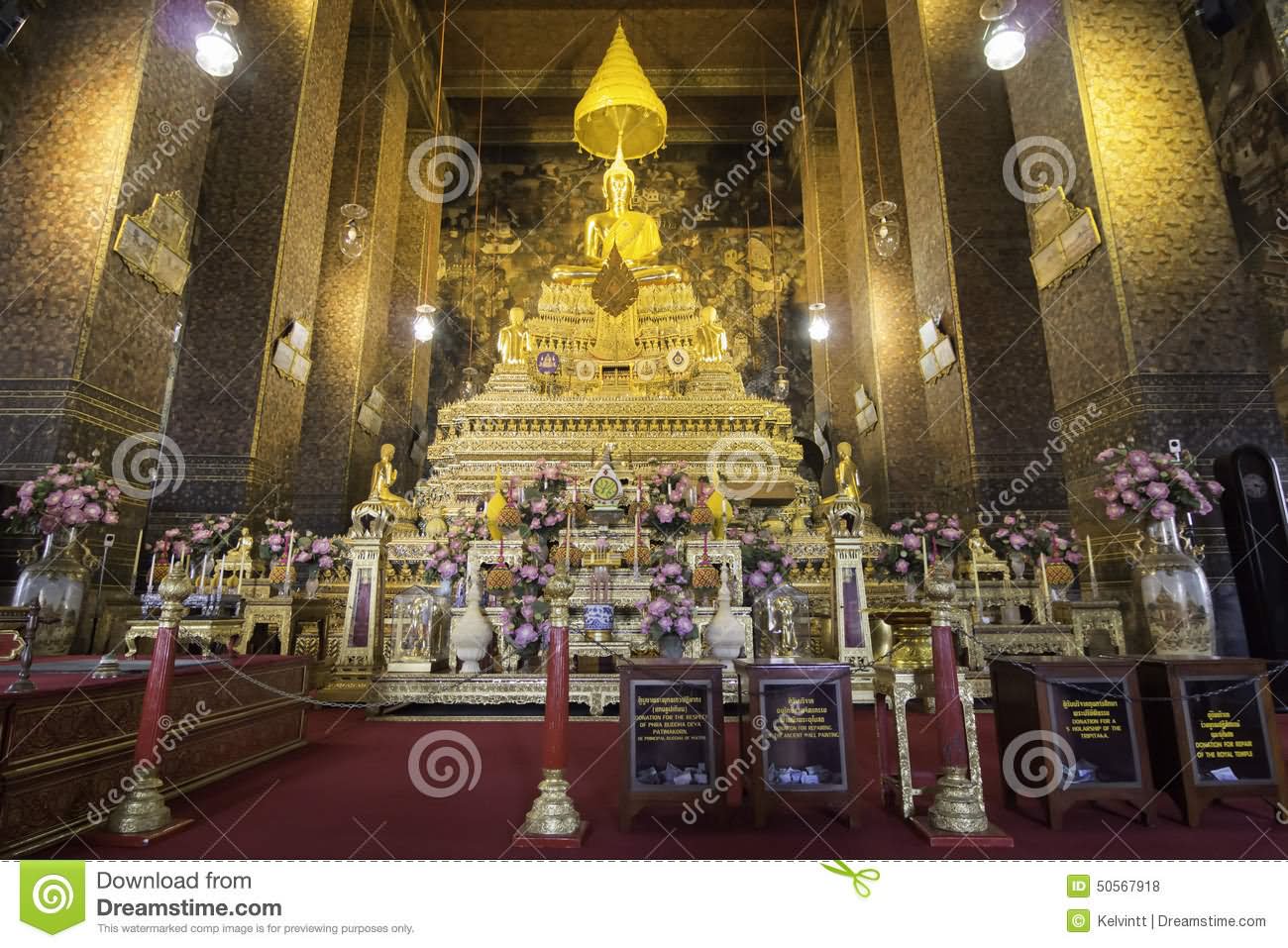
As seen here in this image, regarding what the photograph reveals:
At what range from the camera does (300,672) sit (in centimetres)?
336

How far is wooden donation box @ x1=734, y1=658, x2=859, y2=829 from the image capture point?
1999 millimetres

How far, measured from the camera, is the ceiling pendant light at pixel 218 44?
4.69 meters

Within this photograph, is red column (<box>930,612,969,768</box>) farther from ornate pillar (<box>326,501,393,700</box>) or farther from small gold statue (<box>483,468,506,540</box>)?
ornate pillar (<box>326,501,393,700</box>)

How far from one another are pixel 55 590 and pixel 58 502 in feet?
1.67

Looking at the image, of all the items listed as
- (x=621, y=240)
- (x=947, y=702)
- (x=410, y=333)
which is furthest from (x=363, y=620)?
(x=621, y=240)

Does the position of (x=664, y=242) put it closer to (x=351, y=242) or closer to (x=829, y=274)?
(x=829, y=274)

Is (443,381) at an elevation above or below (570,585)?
above

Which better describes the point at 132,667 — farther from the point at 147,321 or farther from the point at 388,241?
the point at 388,241

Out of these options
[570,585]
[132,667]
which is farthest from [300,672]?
[570,585]

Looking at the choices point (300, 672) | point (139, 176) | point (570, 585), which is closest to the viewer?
point (570, 585)

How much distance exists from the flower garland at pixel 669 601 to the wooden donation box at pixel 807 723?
5.73 ft

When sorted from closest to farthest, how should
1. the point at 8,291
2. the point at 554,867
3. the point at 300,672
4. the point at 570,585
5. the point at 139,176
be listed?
the point at 554,867 < the point at 570,585 < the point at 300,672 < the point at 8,291 < the point at 139,176

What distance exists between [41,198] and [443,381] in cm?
812

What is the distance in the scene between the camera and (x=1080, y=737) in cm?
208
